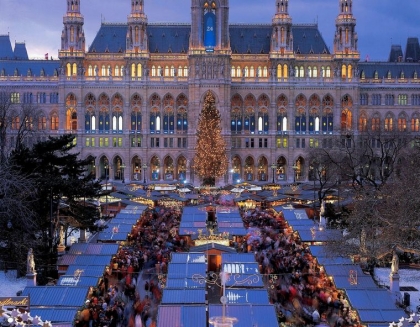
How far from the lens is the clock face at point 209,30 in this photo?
106625mm

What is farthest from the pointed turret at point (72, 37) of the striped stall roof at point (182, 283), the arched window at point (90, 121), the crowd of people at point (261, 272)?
the striped stall roof at point (182, 283)

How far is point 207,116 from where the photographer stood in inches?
3664

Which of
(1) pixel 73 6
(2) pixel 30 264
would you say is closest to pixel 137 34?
(1) pixel 73 6

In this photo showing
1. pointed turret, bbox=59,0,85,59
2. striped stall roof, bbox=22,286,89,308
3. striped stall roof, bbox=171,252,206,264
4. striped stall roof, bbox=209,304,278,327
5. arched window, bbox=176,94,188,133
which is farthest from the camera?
arched window, bbox=176,94,188,133

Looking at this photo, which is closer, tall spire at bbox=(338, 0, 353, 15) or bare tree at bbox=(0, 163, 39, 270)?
bare tree at bbox=(0, 163, 39, 270)

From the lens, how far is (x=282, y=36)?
10906 cm

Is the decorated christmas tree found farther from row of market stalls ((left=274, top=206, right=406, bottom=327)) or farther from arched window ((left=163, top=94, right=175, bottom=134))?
row of market stalls ((left=274, top=206, right=406, bottom=327))

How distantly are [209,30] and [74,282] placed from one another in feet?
256

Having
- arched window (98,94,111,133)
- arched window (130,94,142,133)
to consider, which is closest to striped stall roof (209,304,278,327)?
arched window (130,94,142,133)

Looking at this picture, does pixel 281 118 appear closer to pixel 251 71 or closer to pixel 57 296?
pixel 251 71

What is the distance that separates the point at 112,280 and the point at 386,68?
87016 mm

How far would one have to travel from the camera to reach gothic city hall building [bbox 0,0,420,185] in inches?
4205

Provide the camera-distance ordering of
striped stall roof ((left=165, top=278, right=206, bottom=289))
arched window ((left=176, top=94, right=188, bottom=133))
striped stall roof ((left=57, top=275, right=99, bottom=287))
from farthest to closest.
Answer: arched window ((left=176, top=94, right=188, bottom=133)) → striped stall roof ((left=57, top=275, right=99, bottom=287)) → striped stall roof ((left=165, top=278, right=206, bottom=289))

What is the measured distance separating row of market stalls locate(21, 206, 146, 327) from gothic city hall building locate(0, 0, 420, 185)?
2378 inches
